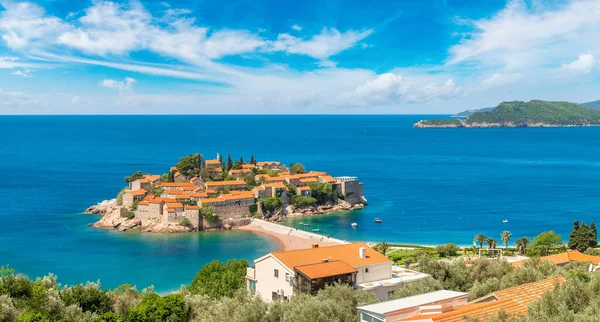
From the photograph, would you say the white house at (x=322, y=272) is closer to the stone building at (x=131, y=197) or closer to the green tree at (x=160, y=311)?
the green tree at (x=160, y=311)

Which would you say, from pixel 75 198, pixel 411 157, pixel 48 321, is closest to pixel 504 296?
pixel 48 321

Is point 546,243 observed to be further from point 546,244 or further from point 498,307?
point 498,307

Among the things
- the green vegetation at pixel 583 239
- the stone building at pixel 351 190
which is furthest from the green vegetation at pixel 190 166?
the green vegetation at pixel 583 239

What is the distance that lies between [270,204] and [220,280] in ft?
127

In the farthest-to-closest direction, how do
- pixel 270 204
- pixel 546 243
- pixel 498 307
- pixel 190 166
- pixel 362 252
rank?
pixel 190 166, pixel 270 204, pixel 546 243, pixel 362 252, pixel 498 307

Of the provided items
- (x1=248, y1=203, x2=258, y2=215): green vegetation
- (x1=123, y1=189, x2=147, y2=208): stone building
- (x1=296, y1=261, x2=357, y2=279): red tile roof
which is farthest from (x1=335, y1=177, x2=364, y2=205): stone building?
(x1=296, y1=261, x2=357, y2=279): red tile roof

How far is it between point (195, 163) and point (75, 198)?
21.2 meters

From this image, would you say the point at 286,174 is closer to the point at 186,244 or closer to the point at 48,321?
the point at 186,244

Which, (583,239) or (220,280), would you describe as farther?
(583,239)

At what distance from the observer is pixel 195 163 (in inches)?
3246

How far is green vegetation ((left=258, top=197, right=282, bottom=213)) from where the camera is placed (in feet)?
235

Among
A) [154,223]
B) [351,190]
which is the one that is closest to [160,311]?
[154,223]

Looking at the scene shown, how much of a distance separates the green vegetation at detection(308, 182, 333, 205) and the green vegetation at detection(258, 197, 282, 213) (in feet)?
23.7

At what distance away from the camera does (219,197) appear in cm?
6912
